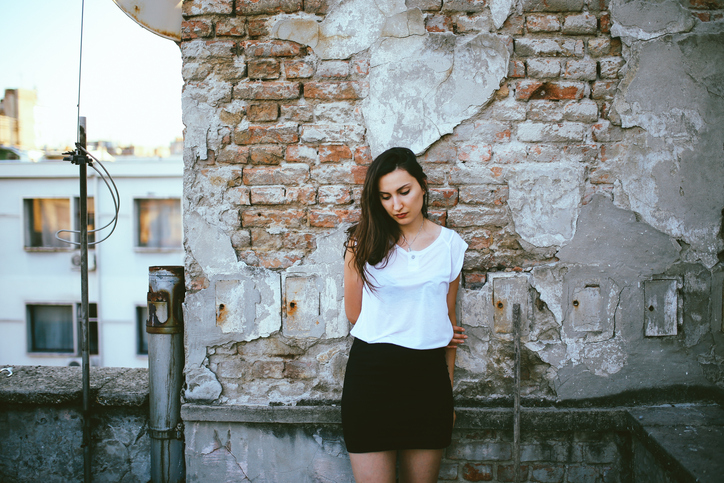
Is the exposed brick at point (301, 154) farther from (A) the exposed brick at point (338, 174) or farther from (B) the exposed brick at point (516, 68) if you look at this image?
(B) the exposed brick at point (516, 68)

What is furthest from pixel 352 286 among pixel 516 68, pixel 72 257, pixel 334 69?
pixel 72 257

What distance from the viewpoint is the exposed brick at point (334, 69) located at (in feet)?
6.78

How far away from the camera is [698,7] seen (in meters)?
2.01

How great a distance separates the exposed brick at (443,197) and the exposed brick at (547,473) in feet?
4.50

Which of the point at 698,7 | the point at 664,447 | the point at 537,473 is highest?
the point at 698,7

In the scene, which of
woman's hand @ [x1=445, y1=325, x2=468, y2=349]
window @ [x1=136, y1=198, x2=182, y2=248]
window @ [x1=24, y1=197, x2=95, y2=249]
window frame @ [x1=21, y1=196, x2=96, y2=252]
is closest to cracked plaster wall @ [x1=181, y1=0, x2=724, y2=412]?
woman's hand @ [x1=445, y1=325, x2=468, y2=349]

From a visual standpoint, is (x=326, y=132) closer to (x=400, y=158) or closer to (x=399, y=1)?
(x=400, y=158)

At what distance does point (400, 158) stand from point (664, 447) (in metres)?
1.62

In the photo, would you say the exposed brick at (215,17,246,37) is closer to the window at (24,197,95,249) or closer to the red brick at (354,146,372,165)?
the red brick at (354,146,372,165)

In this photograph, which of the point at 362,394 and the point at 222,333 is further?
the point at 222,333

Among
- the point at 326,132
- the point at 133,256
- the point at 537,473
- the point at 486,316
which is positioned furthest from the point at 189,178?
the point at 133,256

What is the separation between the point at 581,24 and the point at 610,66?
244mm

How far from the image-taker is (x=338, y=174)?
2088 mm

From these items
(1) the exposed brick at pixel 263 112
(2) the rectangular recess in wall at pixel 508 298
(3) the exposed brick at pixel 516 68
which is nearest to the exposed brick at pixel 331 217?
(1) the exposed brick at pixel 263 112
